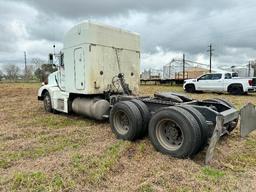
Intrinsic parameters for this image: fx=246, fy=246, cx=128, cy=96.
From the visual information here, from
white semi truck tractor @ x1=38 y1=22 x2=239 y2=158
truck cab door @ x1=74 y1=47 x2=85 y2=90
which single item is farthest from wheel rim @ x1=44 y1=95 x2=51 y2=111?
truck cab door @ x1=74 y1=47 x2=85 y2=90

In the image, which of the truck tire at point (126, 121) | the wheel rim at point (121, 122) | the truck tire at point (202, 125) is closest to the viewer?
the truck tire at point (202, 125)

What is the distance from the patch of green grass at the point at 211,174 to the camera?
3.56m

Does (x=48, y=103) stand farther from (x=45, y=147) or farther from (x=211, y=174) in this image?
(x=211, y=174)

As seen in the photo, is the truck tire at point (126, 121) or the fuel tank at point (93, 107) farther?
the fuel tank at point (93, 107)

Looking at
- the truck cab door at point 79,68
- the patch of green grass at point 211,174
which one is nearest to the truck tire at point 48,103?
the truck cab door at point 79,68

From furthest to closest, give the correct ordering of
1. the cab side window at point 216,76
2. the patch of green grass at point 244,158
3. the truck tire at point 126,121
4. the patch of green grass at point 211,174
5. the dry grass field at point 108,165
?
1. the cab side window at point 216,76
2. the truck tire at point 126,121
3. the patch of green grass at point 244,158
4. the patch of green grass at point 211,174
5. the dry grass field at point 108,165

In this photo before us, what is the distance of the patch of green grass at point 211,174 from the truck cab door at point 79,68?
4.51m

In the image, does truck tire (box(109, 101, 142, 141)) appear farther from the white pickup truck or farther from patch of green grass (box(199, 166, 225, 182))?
the white pickup truck

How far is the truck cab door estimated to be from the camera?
7211mm

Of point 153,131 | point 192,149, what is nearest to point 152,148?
point 153,131

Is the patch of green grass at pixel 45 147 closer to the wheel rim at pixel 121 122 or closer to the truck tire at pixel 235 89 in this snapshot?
the wheel rim at pixel 121 122

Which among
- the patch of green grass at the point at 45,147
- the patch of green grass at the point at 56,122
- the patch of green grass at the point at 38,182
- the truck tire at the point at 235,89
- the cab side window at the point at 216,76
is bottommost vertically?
the patch of green grass at the point at 38,182

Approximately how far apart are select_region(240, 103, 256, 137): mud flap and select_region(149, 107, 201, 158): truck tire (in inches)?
59.0

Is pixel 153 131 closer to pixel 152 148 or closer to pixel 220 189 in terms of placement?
pixel 152 148
